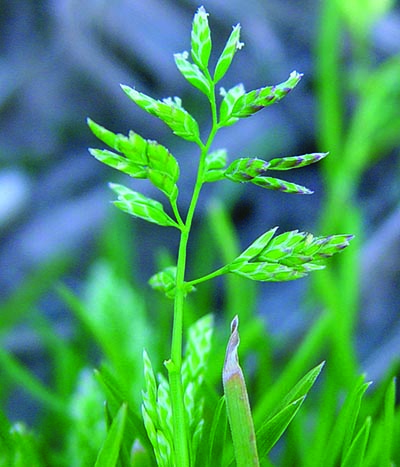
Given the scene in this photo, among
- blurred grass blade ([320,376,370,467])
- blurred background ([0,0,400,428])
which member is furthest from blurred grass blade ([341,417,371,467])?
blurred background ([0,0,400,428])

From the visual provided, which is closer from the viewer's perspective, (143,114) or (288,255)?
(288,255)

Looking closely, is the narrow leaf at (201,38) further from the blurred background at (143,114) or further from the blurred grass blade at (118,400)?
the blurred background at (143,114)

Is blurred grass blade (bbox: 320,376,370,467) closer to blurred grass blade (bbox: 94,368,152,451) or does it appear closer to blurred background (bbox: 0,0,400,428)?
blurred grass blade (bbox: 94,368,152,451)

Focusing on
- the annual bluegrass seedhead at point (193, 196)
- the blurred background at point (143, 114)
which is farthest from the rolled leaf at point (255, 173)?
the blurred background at point (143, 114)

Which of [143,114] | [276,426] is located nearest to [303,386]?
[276,426]

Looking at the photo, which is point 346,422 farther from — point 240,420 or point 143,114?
point 143,114

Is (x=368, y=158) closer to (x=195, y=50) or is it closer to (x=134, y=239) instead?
(x=134, y=239)
